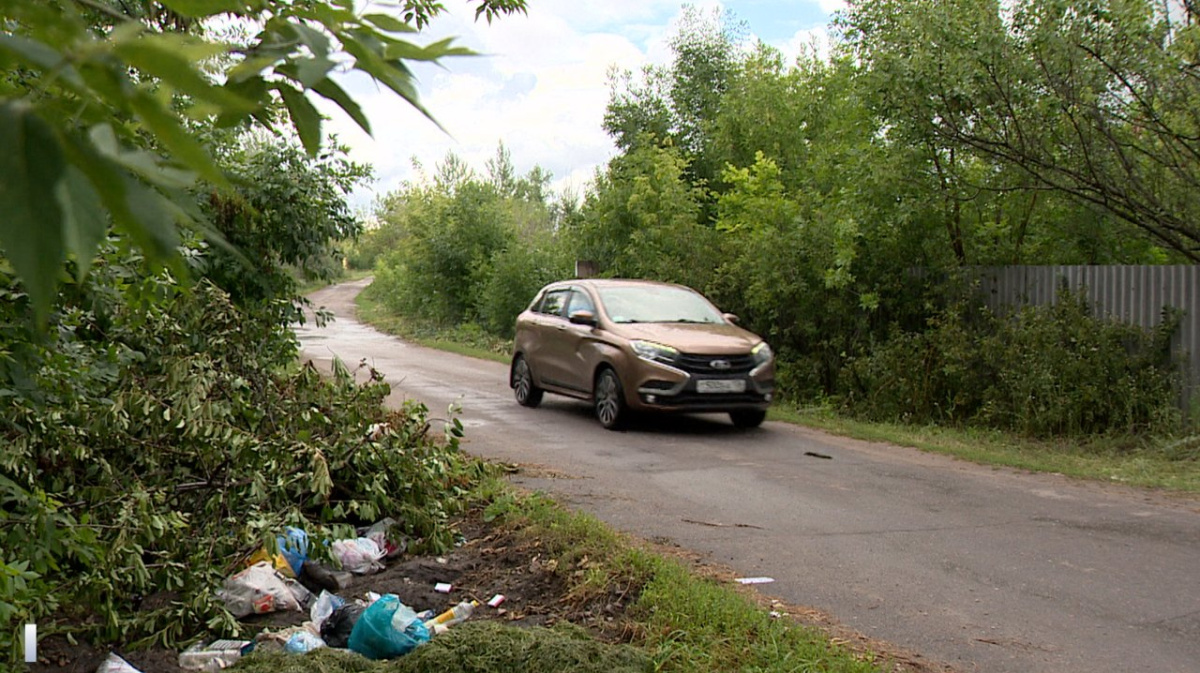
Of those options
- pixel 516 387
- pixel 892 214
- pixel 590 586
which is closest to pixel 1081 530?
pixel 590 586

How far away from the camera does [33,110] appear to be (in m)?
1.06

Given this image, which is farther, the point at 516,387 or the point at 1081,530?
the point at 516,387

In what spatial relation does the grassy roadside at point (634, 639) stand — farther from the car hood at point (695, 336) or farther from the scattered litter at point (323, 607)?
the car hood at point (695, 336)

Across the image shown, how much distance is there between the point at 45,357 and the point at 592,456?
23.4 feet

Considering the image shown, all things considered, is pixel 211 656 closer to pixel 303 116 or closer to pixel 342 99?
pixel 303 116

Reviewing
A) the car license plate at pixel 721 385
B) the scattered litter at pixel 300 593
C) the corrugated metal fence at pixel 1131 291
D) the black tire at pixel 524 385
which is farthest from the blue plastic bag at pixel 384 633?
the corrugated metal fence at pixel 1131 291

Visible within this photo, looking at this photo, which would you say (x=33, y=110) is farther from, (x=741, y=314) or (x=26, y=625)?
(x=741, y=314)

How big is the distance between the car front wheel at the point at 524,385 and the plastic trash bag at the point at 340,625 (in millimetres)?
9417

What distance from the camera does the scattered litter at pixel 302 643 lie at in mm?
4964

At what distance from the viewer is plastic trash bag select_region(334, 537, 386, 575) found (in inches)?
248

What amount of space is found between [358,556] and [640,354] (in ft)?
21.1

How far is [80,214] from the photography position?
3.39 feet

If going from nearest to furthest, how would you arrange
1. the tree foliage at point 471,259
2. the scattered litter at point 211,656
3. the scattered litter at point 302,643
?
the scattered litter at point 211,656 → the scattered litter at point 302,643 → the tree foliage at point 471,259

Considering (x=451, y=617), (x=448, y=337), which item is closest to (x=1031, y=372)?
(x=451, y=617)
